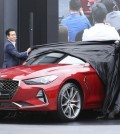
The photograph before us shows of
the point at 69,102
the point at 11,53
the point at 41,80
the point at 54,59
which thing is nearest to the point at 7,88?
the point at 41,80

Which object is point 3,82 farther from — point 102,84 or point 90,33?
point 90,33

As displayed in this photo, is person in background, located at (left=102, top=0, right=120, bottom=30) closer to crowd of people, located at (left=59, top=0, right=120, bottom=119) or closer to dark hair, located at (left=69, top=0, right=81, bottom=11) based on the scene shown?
crowd of people, located at (left=59, top=0, right=120, bottom=119)

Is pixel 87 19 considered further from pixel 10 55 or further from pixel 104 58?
pixel 104 58

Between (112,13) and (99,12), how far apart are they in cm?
39

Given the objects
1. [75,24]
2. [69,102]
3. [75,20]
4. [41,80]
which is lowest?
[69,102]

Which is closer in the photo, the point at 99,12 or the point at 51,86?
the point at 51,86

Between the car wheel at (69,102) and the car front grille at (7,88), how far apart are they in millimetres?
827

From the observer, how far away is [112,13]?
1722cm

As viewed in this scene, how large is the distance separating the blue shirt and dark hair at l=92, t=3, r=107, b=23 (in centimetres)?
30

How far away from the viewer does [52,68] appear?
33.9 feet

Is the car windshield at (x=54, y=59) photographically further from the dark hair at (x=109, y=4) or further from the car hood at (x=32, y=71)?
the dark hair at (x=109, y=4)

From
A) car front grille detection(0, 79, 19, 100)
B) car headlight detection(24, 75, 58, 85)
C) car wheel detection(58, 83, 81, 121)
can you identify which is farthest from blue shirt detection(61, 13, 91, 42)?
car headlight detection(24, 75, 58, 85)

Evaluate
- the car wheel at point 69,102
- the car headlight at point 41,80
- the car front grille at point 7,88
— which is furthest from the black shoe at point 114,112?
the car front grille at point 7,88
